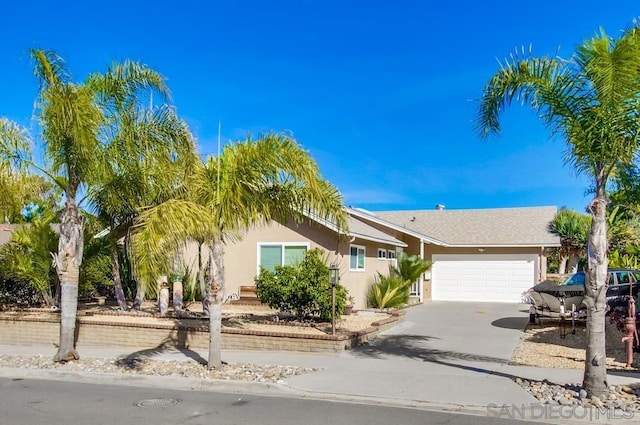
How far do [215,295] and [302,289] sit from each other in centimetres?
415

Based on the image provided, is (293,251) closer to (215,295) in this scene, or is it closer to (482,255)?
(215,295)

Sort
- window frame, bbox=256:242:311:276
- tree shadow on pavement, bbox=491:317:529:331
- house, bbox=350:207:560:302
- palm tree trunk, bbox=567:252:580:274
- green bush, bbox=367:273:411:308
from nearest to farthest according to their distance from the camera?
tree shadow on pavement, bbox=491:317:529:331, window frame, bbox=256:242:311:276, green bush, bbox=367:273:411:308, house, bbox=350:207:560:302, palm tree trunk, bbox=567:252:580:274

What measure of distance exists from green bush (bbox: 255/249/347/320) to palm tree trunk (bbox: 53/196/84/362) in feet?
A: 15.2

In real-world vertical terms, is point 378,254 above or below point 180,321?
above

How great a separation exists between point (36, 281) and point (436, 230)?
1870 cm

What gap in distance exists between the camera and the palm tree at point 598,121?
7.80 metres

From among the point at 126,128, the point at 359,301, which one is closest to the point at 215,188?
the point at 126,128

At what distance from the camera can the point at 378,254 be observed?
22.1 meters

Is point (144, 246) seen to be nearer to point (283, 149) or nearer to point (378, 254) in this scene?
point (283, 149)

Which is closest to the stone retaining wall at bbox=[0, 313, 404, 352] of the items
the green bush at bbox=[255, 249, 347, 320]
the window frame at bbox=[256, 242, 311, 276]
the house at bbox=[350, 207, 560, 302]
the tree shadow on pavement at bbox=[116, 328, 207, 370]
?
the tree shadow on pavement at bbox=[116, 328, 207, 370]

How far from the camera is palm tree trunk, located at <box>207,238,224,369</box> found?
10.0 metres

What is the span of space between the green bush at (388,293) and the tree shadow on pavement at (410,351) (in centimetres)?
504

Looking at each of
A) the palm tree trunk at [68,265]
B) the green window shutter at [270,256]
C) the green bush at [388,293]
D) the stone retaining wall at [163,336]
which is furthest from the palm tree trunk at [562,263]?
the palm tree trunk at [68,265]

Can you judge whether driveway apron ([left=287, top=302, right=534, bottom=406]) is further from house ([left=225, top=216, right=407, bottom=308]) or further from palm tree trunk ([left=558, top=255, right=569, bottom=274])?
palm tree trunk ([left=558, top=255, right=569, bottom=274])
